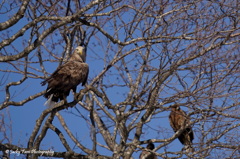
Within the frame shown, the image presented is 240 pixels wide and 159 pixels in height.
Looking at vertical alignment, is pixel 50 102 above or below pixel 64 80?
below

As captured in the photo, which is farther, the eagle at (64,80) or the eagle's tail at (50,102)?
the eagle's tail at (50,102)

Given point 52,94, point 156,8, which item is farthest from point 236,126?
point 52,94

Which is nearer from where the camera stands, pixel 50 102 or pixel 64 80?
pixel 64 80

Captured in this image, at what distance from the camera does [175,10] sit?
228 inches

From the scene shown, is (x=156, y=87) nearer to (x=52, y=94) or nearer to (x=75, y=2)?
(x=52, y=94)

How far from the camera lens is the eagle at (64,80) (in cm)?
565

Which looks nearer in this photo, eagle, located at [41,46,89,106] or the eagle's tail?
eagle, located at [41,46,89,106]

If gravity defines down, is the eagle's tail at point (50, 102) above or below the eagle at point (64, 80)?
below

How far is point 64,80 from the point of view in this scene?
5742mm

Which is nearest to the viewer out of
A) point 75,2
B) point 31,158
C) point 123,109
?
point 31,158

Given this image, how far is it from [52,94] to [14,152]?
145 cm

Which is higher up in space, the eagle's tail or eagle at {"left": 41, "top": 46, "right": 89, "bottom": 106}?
eagle at {"left": 41, "top": 46, "right": 89, "bottom": 106}

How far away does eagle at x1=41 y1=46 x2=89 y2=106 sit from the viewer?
223 inches

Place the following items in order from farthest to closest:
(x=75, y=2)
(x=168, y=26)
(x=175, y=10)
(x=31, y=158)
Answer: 1. (x=75, y=2)
2. (x=175, y=10)
3. (x=168, y=26)
4. (x=31, y=158)
